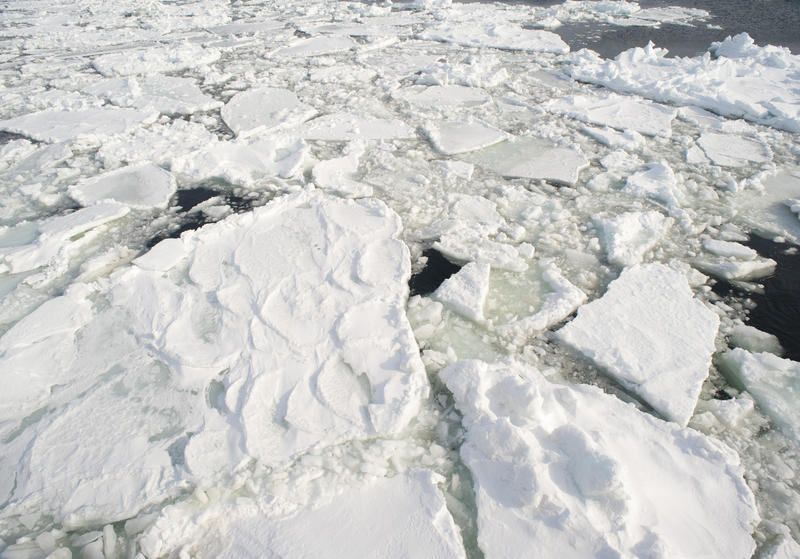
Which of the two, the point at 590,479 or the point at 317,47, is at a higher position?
the point at 590,479

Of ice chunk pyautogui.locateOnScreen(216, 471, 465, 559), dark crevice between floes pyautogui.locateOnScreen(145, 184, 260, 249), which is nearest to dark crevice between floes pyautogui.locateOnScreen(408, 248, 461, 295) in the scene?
ice chunk pyautogui.locateOnScreen(216, 471, 465, 559)

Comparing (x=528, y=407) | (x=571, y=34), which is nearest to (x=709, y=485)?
(x=528, y=407)

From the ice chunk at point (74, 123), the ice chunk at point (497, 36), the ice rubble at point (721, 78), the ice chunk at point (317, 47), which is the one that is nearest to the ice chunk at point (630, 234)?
the ice rubble at point (721, 78)

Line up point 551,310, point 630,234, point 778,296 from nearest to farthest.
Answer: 1. point 551,310
2. point 778,296
3. point 630,234

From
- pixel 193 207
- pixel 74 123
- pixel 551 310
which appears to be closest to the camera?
pixel 551 310

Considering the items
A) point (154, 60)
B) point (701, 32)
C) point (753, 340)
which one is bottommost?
point (701, 32)

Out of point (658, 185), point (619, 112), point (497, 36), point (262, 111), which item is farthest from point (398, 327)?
point (497, 36)

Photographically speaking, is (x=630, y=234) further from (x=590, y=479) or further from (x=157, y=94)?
(x=157, y=94)

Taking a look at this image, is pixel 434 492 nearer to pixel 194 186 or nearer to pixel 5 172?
pixel 194 186

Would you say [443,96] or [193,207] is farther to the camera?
[443,96]
